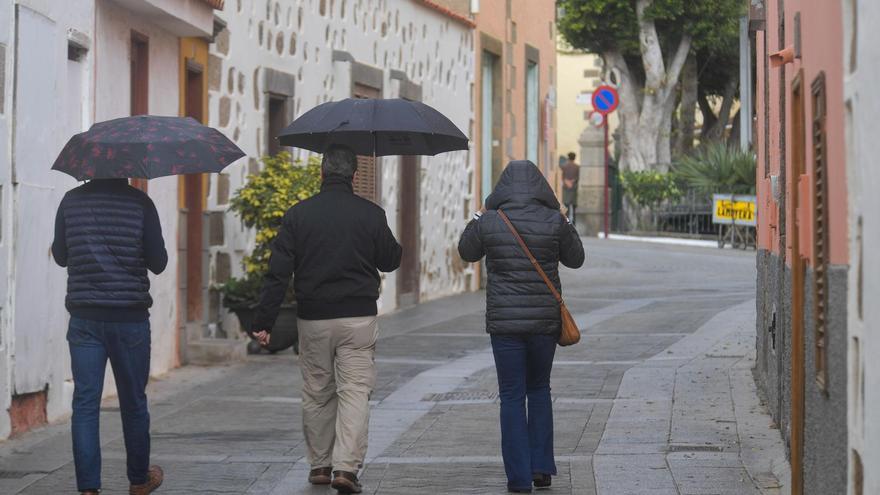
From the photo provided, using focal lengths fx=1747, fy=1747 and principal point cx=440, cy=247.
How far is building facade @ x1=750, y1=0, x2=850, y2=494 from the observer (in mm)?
5953

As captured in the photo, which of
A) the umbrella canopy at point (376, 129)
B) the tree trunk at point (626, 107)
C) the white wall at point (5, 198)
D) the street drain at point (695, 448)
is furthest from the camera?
the tree trunk at point (626, 107)

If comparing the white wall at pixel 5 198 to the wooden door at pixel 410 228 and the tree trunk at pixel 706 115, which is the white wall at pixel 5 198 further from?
the tree trunk at pixel 706 115

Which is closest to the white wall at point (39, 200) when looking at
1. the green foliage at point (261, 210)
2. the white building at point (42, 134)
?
the white building at point (42, 134)

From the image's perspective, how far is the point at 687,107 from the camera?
44.8 meters

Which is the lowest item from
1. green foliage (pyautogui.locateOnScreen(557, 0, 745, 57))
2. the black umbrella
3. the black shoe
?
the black shoe

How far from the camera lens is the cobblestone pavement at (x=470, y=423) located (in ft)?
28.6

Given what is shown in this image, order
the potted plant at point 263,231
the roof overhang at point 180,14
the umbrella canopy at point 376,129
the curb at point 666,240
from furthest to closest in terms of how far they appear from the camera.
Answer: the curb at point 666,240
the potted plant at point 263,231
the roof overhang at point 180,14
the umbrella canopy at point 376,129

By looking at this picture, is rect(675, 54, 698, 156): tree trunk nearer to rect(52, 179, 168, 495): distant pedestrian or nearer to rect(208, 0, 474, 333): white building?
rect(208, 0, 474, 333): white building

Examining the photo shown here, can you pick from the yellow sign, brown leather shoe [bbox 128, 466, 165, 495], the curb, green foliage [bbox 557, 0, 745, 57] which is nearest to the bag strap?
brown leather shoe [bbox 128, 466, 165, 495]

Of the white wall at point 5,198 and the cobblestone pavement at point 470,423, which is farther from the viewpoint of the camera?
the white wall at point 5,198

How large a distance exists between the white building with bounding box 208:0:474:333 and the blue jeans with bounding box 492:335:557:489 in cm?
722

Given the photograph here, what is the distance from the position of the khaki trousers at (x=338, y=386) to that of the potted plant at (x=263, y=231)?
6320mm

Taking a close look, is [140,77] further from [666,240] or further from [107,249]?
[666,240]

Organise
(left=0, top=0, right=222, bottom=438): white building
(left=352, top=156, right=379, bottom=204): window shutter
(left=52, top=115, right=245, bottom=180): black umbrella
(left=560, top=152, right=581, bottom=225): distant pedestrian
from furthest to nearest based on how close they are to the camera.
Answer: (left=560, top=152, right=581, bottom=225): distant pedestrian
(left=352, top=156, right=379, bottom=204): window shutter
(left=0, top=0, right=222, bottom=438): white building
(left=52, top=115, right=245, bottom=180): black umbrella
